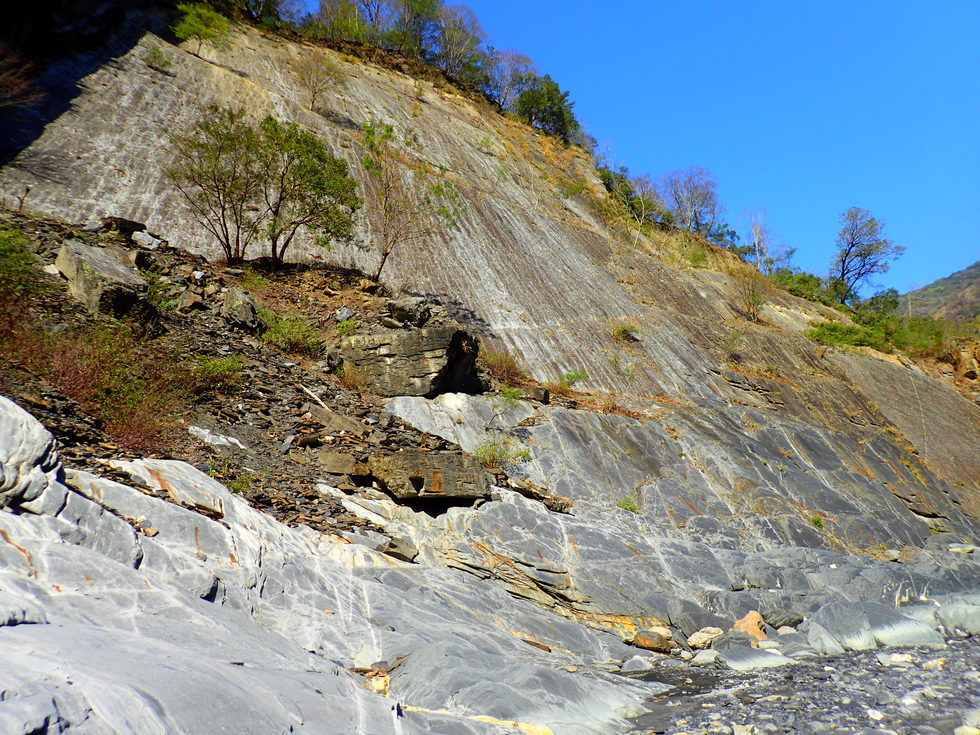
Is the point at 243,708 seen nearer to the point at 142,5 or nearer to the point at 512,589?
the point at 512,589

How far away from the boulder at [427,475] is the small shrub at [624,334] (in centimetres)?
1178

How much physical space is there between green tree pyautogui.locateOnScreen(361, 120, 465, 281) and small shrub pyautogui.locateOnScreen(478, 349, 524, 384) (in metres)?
4.15

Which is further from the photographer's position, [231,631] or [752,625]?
[752,625]

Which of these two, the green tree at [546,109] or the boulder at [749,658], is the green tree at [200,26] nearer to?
the green tree at [546,109]

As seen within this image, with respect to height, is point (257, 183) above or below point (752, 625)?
above

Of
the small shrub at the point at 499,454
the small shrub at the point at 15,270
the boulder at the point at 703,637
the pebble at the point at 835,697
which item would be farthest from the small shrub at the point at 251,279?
the pebble at the point at 835,697

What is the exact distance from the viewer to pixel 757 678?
22.8ft

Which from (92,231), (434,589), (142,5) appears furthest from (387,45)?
(434,589)

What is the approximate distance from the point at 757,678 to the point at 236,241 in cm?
1470

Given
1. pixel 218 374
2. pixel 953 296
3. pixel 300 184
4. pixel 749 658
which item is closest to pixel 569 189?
pixel 300 184

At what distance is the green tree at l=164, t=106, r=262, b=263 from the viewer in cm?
1433

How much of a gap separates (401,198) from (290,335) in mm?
9579

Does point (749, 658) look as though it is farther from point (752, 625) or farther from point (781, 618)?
point (781, 618)

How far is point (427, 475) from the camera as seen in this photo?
9.38 meters
